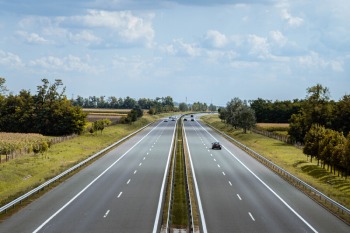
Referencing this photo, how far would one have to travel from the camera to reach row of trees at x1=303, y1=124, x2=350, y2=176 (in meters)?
44.5

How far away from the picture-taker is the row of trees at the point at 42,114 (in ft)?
332

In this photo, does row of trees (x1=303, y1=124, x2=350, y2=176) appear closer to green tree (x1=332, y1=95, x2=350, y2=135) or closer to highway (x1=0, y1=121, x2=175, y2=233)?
highway (x1=0, y1=121, x2=175, y2=233)

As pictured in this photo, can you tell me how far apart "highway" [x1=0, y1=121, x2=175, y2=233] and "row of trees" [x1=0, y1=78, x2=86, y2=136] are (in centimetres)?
4969

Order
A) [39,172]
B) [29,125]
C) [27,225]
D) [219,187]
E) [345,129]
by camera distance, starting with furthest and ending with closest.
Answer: [29,125] → [345,129] → [39,172] → [219,187] → [27,225]

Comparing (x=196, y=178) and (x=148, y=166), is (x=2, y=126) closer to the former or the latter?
(x=148, y=166)

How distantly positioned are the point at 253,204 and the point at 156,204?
639 centimetres

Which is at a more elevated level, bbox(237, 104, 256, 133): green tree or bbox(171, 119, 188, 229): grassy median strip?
bbox(237, 104, 256, 133): green tree

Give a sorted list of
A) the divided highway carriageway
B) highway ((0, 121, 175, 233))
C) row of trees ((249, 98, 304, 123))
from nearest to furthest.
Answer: highway ((0, 121, 175, 233))
the divided highway carriageway
row of trees ((249, 98, 304, 123))

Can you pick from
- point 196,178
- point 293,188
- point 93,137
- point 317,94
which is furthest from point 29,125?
point 293,188

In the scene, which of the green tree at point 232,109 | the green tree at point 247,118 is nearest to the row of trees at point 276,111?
the green tree at point 232,109

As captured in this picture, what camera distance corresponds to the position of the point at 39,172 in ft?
157

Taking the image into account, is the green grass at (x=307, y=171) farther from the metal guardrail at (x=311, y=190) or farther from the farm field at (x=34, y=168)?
the farm field at (x=34, y=168)

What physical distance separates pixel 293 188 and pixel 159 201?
1228 centimetres

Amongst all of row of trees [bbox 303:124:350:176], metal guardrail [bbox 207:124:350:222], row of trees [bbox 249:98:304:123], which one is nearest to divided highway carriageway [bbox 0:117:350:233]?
metal guardrail [bbox 207:124:350:222]
